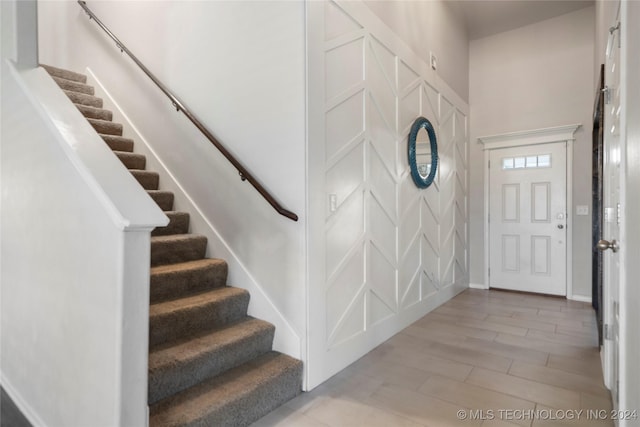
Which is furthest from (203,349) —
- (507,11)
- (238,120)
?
(507,11)

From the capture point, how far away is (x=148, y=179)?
10.3ft

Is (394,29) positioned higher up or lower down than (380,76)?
higher up

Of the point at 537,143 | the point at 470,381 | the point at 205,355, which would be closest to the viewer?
the point at 205,355

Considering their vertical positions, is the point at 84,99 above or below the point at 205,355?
above

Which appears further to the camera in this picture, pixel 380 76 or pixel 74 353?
pixel 380 76

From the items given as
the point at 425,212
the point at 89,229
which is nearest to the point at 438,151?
the point at 425,212

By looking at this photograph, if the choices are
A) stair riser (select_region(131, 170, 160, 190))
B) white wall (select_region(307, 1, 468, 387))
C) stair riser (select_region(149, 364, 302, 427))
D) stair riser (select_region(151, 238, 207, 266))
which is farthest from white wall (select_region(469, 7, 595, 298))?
stair riser (select_region(131, 170, 160, 190))

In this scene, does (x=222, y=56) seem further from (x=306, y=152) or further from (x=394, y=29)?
(x=394, y=29)

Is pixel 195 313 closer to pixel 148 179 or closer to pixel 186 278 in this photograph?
pixel 186 278

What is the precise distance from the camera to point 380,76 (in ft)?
9.89

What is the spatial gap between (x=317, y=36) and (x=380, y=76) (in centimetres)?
92

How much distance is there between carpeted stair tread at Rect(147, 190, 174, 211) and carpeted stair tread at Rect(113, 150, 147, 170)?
43 centimetres

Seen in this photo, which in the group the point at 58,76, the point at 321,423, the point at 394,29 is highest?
the point at 394,29

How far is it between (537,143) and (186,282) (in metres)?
4.71
